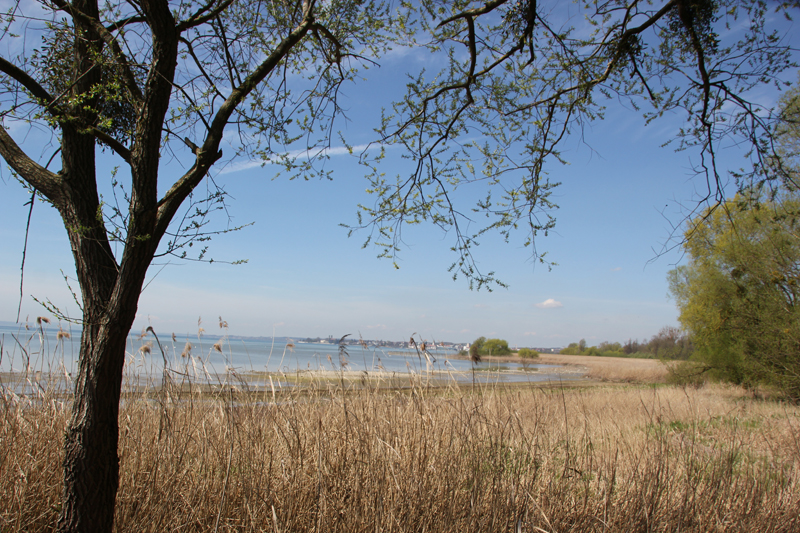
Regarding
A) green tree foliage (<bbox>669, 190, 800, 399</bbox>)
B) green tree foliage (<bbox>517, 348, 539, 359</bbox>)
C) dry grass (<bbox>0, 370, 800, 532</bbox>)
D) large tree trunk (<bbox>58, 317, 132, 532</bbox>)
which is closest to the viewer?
large tree trunk (<bbox>58, 317, 132, 532</bbox>)

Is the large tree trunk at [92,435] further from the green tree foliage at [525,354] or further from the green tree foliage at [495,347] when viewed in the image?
the green tree foliage at [495,347]

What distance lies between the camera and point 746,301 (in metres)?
14.1

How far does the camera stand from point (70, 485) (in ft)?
6.49

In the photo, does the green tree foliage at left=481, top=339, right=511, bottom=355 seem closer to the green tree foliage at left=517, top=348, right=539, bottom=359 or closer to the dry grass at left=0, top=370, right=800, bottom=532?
the green tree foliage at left=517, top=348, right=539, bottom=359

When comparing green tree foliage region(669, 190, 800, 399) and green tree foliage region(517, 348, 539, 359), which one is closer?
green tree foliage region(517, 348, 539, 359)

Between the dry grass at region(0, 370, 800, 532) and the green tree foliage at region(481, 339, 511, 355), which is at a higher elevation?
the green tree foliage at region(481, 339, 511, 355)

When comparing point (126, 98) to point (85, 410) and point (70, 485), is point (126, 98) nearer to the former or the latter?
point (85, 410)

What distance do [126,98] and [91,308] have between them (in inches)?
44.8

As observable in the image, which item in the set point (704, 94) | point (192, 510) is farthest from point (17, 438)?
point (704, 94)

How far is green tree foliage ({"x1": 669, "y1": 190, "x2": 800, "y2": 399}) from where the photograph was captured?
1090cm

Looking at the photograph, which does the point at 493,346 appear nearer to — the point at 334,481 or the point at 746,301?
the point at 334,481

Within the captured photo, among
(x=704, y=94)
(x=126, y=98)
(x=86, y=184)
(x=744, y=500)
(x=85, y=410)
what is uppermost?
(x=704, y=94)

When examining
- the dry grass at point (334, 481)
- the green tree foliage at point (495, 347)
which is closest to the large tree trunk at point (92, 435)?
the dry grass at point (334, 481)

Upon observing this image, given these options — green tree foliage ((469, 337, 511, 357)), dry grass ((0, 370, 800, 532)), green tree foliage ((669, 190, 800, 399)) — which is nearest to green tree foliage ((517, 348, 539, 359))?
green tree foliage ((469, 337, 511, 357))
